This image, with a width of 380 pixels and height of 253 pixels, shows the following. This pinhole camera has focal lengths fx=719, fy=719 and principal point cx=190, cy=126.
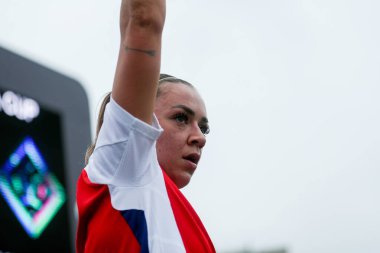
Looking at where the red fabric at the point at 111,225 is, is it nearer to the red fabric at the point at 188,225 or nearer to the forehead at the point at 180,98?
the red fabric at the point at 188,225

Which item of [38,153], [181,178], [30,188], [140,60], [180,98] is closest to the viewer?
[140,60]

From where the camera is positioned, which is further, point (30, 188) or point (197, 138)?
point (30, 188)

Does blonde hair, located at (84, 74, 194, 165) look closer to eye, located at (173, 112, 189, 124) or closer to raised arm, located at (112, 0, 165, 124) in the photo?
eye, located at (173, 112, 189, 124)

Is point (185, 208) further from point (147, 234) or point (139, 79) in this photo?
point (139, 79)

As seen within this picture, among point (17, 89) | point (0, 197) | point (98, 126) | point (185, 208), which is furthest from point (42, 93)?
point (185, 208)

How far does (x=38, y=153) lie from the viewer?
3672mm

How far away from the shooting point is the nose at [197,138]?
2.14 m

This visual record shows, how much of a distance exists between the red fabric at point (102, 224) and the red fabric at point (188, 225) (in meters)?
0.17

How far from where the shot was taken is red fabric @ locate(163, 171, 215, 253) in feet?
5.96

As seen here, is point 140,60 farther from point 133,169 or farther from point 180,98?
point 180,98

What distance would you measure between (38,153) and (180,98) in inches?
64.2

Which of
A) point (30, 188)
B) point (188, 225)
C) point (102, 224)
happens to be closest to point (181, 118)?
point (188, 225)

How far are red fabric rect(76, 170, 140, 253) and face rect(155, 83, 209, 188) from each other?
1.15 ft

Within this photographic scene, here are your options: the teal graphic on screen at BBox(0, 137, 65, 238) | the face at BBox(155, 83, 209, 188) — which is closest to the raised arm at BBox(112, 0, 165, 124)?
the face at BBox(155, 83, 209, 188)
